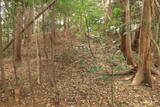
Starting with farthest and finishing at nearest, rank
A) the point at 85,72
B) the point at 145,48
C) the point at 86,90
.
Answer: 1. the point at 85,72
2. the point at 145,48
3. the point at 86,90

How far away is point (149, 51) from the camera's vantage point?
23.4ft

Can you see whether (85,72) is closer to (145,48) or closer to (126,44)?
(126,44)

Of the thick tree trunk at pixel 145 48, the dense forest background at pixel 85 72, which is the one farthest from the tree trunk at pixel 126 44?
the thick tree trunk at pixel 145 48

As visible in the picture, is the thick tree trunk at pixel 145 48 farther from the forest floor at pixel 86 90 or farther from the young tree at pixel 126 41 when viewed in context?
the young tree at pixel 126 41

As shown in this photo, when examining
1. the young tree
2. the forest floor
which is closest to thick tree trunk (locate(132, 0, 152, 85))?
the forest floor

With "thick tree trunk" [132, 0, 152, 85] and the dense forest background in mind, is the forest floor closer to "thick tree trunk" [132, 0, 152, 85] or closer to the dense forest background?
the dense forest background

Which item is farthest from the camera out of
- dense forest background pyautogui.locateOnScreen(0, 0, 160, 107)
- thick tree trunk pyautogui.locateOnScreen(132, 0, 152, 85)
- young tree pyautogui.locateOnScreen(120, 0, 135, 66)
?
young tree pyautogui.locateOnScreen(120, 0, 135, 66)

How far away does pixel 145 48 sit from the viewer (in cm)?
708

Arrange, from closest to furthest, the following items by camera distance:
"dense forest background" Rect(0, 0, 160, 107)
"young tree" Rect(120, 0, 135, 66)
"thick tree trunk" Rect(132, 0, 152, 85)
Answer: "dense forest background" Rect(0, 0, 160, 107) → "thick tree trunk" Rect(132, 0, 152, 85) → "young tree" Rect(120, 0, 135, 66)

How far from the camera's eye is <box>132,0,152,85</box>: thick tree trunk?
677cm

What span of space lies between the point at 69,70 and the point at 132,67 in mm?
2471

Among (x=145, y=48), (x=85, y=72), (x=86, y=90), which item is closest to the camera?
(x=86, y=90)

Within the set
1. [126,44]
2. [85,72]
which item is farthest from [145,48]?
[85,72]

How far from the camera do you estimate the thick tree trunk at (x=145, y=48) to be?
6.77 meters
